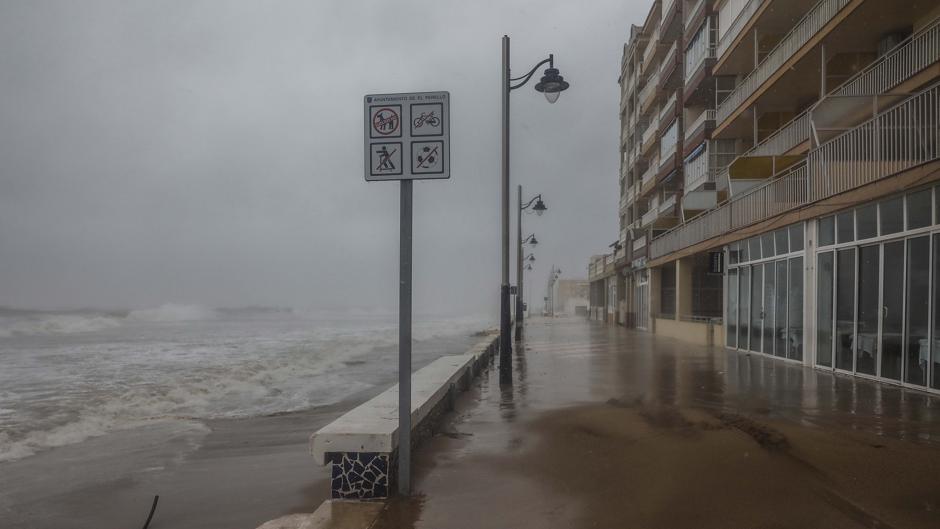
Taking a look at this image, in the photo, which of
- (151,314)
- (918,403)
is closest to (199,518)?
(918,403)

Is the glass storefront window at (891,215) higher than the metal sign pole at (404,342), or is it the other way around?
the glass storefront window at (891,215)

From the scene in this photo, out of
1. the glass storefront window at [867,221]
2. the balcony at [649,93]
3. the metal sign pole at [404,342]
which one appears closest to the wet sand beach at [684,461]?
the metal sign pole at [404,342]

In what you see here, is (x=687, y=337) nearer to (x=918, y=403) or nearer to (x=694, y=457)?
(x=918, y=403)

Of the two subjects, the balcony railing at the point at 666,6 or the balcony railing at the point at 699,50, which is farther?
the balcony railing at the point at 666,6

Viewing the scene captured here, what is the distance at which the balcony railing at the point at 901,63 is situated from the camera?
12.2 metres

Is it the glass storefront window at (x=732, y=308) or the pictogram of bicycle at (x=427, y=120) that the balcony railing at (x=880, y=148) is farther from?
the pictogram of bicycle at (x=427, y=120)

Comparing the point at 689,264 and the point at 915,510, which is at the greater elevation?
the point at 689,264

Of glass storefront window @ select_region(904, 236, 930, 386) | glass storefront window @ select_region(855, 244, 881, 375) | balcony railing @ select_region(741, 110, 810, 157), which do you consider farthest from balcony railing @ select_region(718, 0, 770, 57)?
glass storefront window @ select_region(904, 236, 930, 386)

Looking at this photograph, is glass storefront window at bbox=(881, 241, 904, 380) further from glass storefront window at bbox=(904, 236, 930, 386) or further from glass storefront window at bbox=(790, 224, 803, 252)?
glass storefront window at bbox=(790, 224, 803, 252)

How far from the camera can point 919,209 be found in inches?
386

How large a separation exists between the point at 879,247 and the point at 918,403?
11.6 ft

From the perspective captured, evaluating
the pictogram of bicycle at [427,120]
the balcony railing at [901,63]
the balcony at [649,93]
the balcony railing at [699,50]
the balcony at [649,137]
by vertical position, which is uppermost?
the balcony at [649,93]

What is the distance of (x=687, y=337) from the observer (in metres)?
24.2

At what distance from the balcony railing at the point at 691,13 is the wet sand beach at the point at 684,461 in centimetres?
2214
